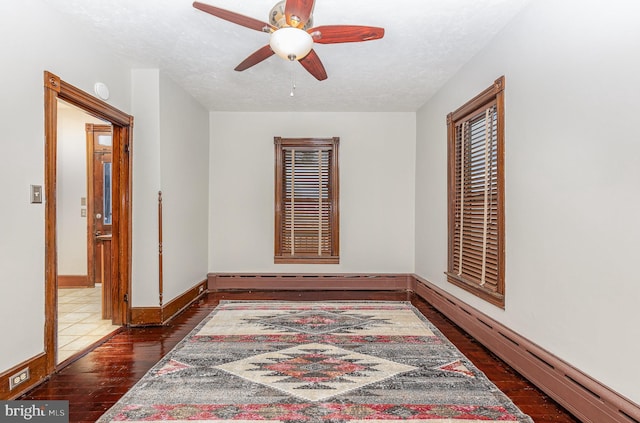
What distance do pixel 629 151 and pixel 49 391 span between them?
12.6ft

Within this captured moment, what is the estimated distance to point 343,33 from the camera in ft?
8.25

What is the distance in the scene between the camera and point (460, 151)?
4.05m

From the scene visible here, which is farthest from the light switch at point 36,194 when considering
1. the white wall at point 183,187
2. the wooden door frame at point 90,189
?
the wooden door frame at point 90,189

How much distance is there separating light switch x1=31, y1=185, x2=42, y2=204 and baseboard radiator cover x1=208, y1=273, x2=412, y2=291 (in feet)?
10.4

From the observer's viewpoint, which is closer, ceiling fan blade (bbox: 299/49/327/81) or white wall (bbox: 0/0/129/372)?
white wall (bbox: 0/0/129/372)

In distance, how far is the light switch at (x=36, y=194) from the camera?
8.29 feet

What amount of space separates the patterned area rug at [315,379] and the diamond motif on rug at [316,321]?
0.07 ft

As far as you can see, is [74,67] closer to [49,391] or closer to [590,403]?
[49,391]

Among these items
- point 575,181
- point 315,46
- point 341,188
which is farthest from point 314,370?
point 341,188

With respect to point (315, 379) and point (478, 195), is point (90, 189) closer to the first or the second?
point (315, 379)

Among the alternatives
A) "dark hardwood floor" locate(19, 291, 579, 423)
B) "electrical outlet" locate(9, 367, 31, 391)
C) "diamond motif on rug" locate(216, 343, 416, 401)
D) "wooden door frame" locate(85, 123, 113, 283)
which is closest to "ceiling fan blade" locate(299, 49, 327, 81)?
"diamond motif on rug" locate(216, 343, 416, 401)

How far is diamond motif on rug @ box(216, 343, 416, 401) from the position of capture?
96.9 inches

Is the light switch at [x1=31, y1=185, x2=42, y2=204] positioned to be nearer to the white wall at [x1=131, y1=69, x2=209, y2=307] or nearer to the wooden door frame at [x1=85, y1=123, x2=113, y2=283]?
the white wall at [x1=131, y1=69, x2=209, y2=307]

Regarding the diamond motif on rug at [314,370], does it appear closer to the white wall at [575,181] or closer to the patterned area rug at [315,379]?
the patterned area rug at [315,379]
